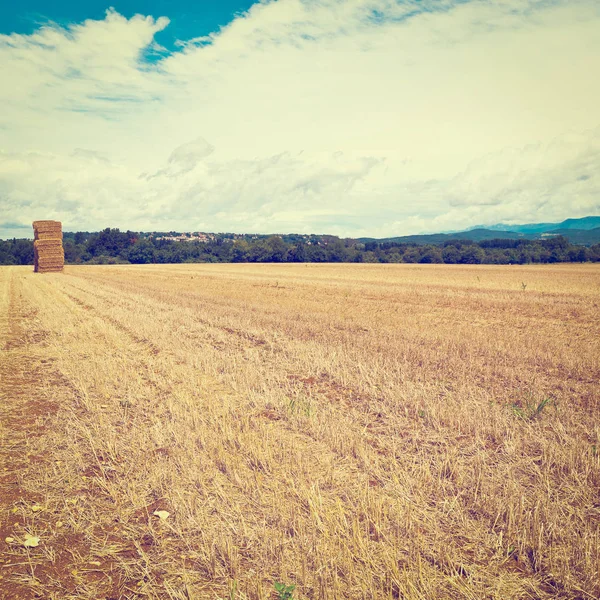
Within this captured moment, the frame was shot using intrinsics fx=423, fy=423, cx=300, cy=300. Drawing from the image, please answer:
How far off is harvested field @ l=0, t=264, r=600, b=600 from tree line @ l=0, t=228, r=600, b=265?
290ft

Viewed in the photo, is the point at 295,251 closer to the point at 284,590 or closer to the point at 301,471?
the point at 301,471

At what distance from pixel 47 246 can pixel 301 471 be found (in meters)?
43.1

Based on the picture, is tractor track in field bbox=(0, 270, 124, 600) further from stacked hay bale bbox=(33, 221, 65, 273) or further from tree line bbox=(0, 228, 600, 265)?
tree line bbox=(0, 228, 600, 265)

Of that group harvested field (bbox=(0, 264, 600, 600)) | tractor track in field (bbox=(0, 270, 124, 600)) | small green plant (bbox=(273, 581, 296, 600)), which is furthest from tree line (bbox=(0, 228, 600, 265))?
small green plant (bbox=(273, 581, 296, 600))

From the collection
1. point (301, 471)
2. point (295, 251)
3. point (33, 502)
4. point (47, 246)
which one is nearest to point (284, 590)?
point (301, 471)

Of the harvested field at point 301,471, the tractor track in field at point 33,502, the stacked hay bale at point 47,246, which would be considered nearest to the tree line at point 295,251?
the stacked hay bale at point 47,246

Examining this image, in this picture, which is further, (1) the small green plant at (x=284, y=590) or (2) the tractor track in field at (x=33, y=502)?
(2) the tractor track in field at (x=33, y=502)

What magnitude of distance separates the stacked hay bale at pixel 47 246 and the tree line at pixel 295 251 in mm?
54821

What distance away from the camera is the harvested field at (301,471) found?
3131 millimetres

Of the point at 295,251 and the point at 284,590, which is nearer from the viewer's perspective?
the point at 284,590

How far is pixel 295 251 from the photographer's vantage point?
103m

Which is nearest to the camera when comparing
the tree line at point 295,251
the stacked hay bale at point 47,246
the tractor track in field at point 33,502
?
the tractor track in field at point 33,502

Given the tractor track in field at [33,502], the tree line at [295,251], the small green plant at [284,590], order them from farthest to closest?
the tree line at [295,251] < the tractor track in field at [33,502] < the small green plant at [284,590]

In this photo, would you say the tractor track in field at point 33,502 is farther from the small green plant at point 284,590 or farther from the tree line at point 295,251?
the tree line at point 295,251
